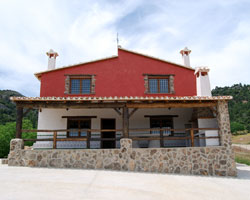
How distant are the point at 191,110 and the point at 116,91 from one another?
15.5 ft

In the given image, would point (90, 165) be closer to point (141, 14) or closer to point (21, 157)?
point (21, 157)

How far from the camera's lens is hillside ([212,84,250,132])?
4147cm

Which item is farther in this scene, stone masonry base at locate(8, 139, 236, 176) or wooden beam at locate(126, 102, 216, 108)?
wooden beam at locate(126, 102, 216, 108)

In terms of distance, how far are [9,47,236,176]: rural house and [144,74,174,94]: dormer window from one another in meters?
0.06

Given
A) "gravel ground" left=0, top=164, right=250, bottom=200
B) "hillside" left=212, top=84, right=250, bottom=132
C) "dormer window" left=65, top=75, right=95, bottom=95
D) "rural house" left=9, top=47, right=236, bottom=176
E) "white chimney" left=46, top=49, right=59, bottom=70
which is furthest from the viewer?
"hillside" left=212, top=84, right=250, bottom=132

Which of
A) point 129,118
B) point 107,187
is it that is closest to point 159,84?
point 129,118

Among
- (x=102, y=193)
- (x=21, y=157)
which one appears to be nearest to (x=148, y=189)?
(x=102, y=193)

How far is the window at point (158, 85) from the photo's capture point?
14125 millimetres

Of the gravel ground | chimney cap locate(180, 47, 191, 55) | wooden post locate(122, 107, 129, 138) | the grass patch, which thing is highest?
chimney cap locate(180, 47, 191, 55)

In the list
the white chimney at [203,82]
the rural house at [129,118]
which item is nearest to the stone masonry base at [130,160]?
the rural house at [129,118]

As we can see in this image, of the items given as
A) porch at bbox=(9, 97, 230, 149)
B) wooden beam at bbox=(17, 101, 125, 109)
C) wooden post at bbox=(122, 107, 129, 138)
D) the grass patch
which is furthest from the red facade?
the grass patch

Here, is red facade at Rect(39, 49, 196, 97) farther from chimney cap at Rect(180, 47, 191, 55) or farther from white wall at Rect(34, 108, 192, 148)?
chimney cap at Rect(180, 47, 191, 55)

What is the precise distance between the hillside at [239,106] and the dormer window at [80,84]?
34.2m

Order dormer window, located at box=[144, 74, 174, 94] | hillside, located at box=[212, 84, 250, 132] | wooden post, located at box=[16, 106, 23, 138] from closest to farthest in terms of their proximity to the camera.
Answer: wooden post, located at box=[16, 106, 23, 138], dormer window, located at box=[144, 74, 174, 94], hillside, located at box=[212, 84, 250, 132]
